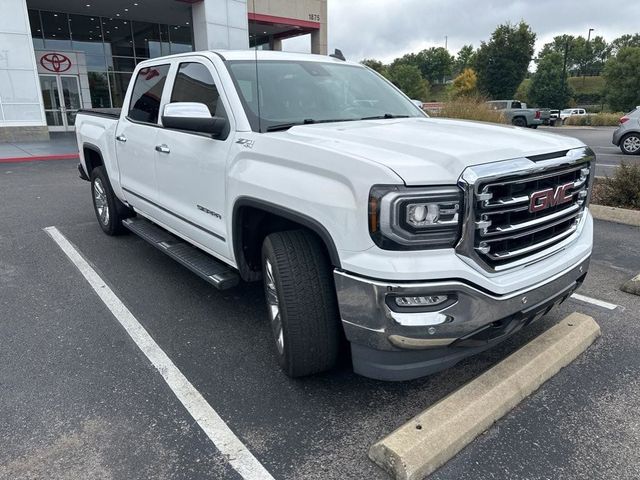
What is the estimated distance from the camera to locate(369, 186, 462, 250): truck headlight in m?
2.26

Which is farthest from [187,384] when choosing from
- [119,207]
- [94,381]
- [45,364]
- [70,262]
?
[119,207]

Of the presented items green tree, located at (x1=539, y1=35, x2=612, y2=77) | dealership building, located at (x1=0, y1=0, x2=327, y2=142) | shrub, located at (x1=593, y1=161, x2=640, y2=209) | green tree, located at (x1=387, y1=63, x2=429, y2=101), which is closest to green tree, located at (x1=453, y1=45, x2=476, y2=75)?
green tree, located at (x1=539, y1=35, x2=612, y2=77)

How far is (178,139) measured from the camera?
12.9 feet

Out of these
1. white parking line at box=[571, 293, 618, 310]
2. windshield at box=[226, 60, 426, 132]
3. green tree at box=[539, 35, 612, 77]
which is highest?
green tree at box=[539, 35, 612, 77]

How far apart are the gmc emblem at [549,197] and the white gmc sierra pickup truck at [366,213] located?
1 centimetres

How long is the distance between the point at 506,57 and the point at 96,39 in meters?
34.7

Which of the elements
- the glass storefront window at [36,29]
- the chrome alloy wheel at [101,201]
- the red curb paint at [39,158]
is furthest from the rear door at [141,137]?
the glass storefront window at [36,29]

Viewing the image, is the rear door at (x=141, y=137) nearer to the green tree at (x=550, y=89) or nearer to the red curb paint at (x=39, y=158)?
the red curb paint at (x=39, y=158)

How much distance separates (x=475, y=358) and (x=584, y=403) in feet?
2.33

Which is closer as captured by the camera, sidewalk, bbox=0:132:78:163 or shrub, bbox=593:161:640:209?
shrub, bbox=593:161:640:209

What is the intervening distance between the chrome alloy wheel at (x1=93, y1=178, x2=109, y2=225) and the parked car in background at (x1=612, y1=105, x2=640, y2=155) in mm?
15107

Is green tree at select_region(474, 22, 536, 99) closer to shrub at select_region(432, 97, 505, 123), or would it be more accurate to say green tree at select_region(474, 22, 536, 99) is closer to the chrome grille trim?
shrub at select_region(432, 97, 505, 123)

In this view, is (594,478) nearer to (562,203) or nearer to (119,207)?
(562,203)

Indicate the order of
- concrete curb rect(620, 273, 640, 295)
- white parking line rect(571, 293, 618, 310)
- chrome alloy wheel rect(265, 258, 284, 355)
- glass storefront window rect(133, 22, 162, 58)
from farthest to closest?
glass storefront window rect(133, 22, 162, 58)
concrete curb rect(620, 273, 640, 295)
white parking line rect(571, 293, 618, 310)
chrome alloy wheel rect(265, 258, 284, 355)
